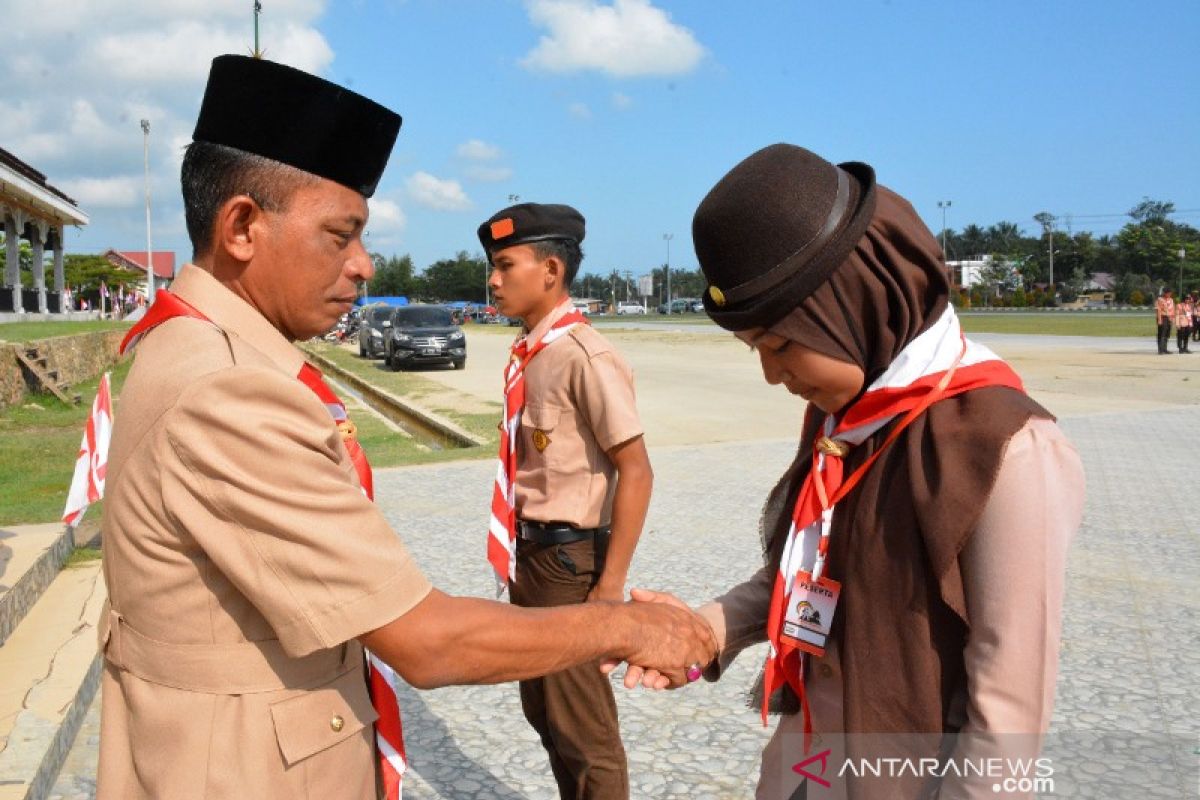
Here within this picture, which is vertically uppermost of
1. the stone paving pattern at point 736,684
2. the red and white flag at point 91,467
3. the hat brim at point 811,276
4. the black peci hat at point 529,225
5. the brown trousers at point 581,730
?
the black peci hat at point 529,225

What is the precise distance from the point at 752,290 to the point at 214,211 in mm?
940

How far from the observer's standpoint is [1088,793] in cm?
321

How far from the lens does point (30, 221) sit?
93.9ft

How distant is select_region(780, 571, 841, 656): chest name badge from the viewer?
1713mm

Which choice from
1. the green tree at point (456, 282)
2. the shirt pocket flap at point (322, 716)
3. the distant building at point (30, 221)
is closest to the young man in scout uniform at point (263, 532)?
the shirt pocket flap at point (322, 716)

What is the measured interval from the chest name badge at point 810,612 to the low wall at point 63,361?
10.6 meters

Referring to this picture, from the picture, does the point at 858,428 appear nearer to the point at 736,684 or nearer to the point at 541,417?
the point at 541,417

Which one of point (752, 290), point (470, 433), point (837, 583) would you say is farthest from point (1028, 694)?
point (470, 433)

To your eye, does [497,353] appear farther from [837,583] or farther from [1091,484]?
[837,583]

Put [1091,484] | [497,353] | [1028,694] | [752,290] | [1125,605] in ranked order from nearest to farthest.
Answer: [1028,694], [752,290], [1125,605], [1091,484], [497,353]

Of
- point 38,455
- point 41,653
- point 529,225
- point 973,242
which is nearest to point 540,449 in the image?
point 529,225

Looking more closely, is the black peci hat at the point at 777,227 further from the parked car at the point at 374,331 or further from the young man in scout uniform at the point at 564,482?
the parked car at the point at 374,331

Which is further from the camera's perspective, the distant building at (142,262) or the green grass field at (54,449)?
the distant building at (142,262)

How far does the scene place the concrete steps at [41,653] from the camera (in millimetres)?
3410
